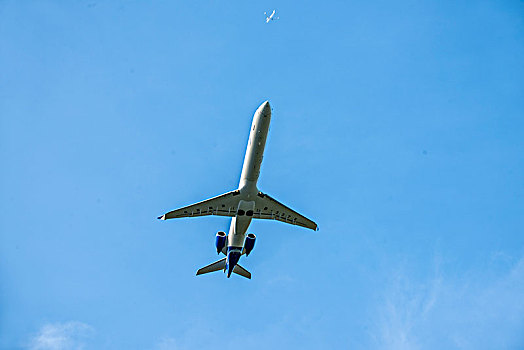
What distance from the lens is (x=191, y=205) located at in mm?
52531

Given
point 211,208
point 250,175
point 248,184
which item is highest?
point 250,175

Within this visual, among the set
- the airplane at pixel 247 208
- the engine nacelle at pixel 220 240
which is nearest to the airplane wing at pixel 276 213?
→ the airplane at pixel 247 208

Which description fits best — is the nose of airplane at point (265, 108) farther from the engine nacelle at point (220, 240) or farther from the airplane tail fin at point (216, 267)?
the airplane tail fin at point (216, 267)

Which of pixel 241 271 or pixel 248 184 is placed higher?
pixel 248 184

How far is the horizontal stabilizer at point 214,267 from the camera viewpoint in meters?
59.0

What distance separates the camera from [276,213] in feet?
180

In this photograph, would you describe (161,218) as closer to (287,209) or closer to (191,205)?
(191,205)

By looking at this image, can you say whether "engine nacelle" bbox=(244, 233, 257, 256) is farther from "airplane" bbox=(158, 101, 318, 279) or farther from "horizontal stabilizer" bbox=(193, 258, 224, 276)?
"horizontal stabilizer" bbox=(193, 258, 224, 276)

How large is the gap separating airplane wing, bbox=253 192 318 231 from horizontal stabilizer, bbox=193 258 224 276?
892cm

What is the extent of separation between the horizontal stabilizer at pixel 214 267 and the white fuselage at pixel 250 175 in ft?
19.2

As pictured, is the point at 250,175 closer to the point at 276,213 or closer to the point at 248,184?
the point at 248,184

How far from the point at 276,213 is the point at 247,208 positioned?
450cm

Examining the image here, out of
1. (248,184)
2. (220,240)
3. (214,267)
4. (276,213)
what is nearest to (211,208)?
(220,240)

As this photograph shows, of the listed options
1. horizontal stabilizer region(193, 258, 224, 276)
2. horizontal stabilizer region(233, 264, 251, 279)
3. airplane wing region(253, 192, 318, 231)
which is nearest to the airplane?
airplane wing region(253, 192, 318, 231)
